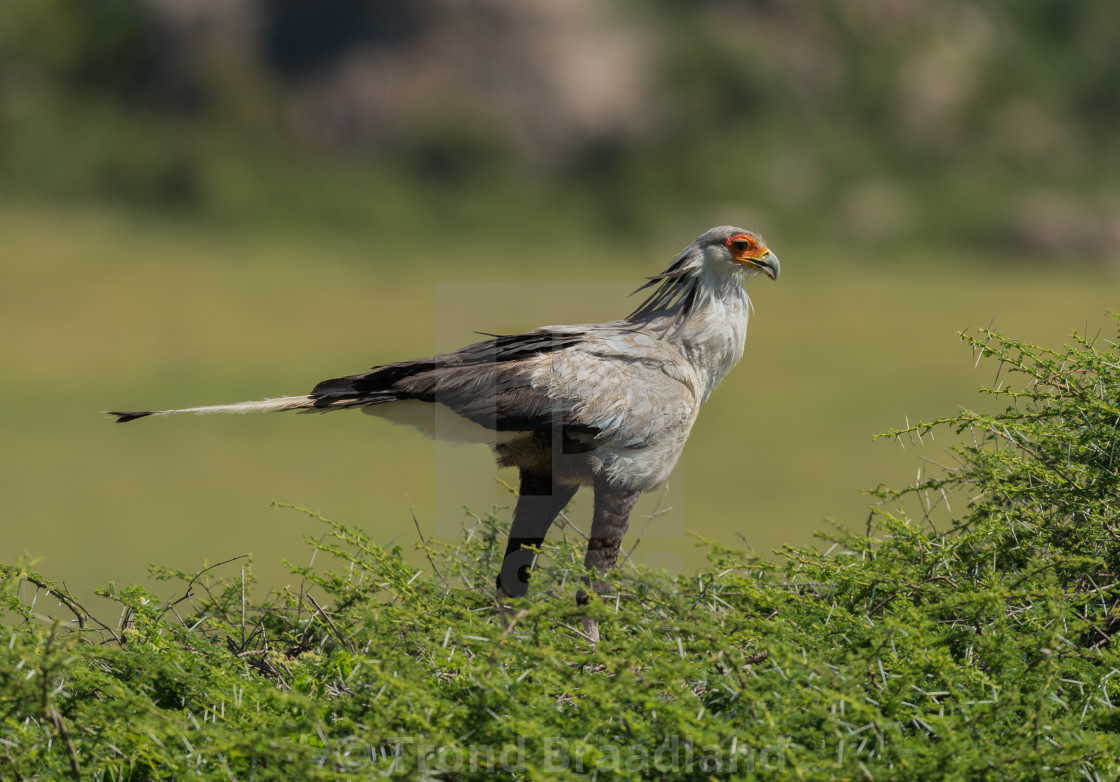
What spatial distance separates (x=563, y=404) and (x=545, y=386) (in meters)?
0.08

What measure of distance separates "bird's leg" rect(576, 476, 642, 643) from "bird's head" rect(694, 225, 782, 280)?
91 cm

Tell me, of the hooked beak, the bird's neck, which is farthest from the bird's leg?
the hooked beak

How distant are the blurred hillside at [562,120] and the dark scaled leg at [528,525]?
43.7ft

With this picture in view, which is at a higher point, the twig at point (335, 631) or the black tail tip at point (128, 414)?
the black tail tip at point (128, 414)

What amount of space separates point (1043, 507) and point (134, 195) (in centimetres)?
1698

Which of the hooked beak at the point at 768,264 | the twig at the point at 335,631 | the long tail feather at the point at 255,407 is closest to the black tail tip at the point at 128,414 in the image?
the long tail feather at the point at 255,407

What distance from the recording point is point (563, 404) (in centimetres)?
370

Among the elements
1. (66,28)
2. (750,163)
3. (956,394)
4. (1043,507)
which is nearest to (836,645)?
(1043,507)

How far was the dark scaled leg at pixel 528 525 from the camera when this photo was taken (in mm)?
3912

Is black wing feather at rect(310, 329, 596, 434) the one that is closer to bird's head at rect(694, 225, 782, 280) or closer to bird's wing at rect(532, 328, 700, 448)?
bird's wing at rect(532, 328, 700, 448)

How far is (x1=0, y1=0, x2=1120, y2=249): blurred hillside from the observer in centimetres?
1784

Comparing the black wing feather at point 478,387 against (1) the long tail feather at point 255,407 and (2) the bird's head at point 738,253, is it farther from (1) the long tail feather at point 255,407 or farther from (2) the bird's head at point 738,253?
(2) the bird's head at point 738,253

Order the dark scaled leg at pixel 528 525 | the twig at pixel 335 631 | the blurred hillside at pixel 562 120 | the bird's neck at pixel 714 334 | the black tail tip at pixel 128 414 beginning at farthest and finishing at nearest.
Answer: the blurred hillside at pixel 562 120, the bird's neck at pixel 714 334, the dark scaled leg at pixel 528 525, the black tail tip at pixel 128 414, the twig at pixel 335 631

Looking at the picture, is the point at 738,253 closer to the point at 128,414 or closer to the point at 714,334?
the point at 714,334
